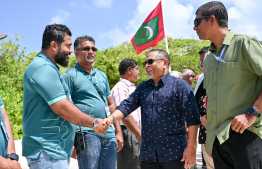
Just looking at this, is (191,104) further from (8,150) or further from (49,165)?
(8,150)

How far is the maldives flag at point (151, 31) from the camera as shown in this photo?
1003cm

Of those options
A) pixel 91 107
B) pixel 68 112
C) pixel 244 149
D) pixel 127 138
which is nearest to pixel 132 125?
pixel 127 138

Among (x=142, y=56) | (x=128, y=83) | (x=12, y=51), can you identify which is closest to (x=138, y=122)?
(x=128, y=83)

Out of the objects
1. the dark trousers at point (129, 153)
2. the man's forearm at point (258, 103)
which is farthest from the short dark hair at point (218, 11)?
the dark trousers at point (129, 153)

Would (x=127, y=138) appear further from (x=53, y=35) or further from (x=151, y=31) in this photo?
(x=151, y=31)

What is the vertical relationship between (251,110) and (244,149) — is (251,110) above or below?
above

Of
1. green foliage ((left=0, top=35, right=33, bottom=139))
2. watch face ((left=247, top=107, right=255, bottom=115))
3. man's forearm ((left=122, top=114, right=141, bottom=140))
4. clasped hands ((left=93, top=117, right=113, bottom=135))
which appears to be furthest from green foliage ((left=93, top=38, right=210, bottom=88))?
watch face ((left=247, top=107, right=255, bottom=115))

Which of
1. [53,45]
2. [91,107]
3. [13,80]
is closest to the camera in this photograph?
[53,45]

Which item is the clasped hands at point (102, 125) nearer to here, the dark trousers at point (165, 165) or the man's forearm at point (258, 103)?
the dark trousers at point (165, 165)

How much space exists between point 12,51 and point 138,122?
11197 mm

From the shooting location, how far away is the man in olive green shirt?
2.49m

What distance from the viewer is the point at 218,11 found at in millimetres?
2787

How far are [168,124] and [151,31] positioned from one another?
7224mm

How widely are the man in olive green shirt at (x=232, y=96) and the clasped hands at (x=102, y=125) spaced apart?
1326 millimetres
